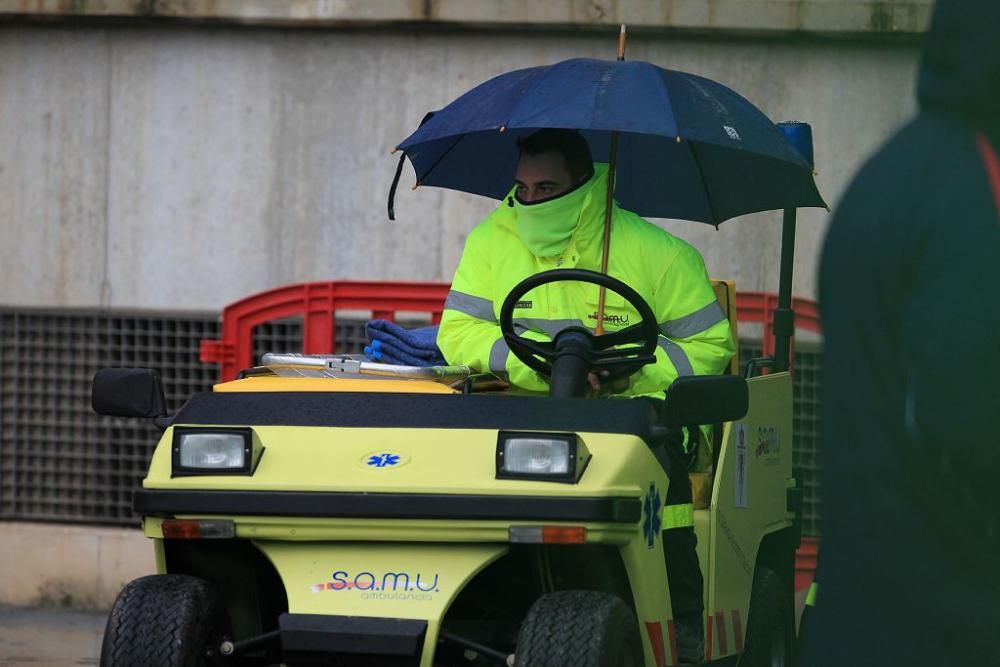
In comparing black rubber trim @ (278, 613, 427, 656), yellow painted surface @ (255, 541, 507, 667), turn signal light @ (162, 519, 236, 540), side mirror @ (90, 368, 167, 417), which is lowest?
black rubber trim @ (278, 613, 427, 656)

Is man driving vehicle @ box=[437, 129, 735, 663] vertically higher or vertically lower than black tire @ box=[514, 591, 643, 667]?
higher

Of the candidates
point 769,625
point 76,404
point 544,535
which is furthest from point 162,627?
point 76,404

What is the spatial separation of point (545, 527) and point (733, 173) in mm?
2368

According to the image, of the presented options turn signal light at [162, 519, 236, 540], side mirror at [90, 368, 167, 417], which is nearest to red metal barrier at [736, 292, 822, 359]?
side mirror at [90, 368, 167, 417]

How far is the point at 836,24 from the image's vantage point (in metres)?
8.84

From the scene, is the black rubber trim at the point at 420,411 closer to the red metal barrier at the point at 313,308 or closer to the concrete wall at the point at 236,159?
the red metal barrier at the point at 313,308

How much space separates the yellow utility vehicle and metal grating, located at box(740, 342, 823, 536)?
155 inches

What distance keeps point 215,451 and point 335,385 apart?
54 centimetres

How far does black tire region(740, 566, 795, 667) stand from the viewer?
5898 mm

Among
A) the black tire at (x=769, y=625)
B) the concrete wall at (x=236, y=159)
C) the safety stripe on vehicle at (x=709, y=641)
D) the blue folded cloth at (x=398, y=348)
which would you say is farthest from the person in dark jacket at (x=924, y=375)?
the concrete wall at (x=236, y=159)

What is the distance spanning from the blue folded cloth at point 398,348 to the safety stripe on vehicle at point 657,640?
136 centimetres

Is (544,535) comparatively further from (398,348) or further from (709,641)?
(398,348)

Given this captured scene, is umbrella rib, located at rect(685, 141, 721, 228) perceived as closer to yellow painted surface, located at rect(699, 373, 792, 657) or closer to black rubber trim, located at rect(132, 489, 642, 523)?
yellow painted surface, located at rect(699, 373, 792, 657)

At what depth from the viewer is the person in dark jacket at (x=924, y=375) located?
2.00 meters
